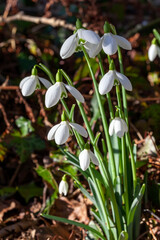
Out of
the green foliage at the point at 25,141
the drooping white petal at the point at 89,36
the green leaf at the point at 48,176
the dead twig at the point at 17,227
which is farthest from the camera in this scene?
the green foliage at the point at 25,141

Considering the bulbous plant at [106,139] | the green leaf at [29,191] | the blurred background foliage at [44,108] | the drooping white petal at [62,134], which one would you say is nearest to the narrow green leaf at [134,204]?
the bulbous plant at [106,139]

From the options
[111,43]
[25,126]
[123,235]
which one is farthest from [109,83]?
[25,126]

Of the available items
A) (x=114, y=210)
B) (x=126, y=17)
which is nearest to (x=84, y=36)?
(x=114, y=210)

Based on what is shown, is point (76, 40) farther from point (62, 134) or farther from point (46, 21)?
point (46, 21)

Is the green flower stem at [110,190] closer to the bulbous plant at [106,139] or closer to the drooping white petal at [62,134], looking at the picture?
the bulbous plant at [106,139]

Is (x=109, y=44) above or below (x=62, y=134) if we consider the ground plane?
above

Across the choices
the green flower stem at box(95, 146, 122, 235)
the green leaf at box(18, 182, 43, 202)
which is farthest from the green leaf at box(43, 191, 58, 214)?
the green flower stem at box(95, 146, 122, 235)
